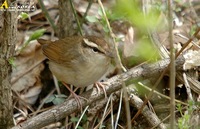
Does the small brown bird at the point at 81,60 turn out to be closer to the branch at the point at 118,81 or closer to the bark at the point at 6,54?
the branch at the point at 118,81

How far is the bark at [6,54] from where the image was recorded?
371 centimetres

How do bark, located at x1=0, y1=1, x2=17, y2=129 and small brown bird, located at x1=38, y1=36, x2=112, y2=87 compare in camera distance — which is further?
small brown bird, located at x1=38, y1=36, x2=112, y2=87

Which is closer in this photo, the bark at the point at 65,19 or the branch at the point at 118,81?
the branch at the point at 118,81

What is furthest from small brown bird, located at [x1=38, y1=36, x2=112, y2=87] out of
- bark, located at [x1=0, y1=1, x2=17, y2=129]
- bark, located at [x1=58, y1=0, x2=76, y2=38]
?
bark, located at [x1=0, y1=1, x2=17, y2=129]

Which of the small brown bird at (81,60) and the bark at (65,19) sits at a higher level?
the bark at (65,19)

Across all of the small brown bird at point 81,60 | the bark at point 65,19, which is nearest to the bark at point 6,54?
the small brown bird at point 81,60

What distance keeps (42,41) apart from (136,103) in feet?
4.21

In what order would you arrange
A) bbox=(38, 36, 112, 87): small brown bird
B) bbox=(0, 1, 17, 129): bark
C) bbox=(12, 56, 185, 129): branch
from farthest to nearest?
bbox=(38, 36, 112, 87): small brown bird
bbox=(12, 56, 185, 129): branch
bbox=(0, 1, 17, 129): bark

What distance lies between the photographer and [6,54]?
382 centimetres

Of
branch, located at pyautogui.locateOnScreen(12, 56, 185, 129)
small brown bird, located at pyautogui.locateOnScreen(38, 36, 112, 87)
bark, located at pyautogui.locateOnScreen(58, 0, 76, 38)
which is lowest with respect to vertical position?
branch, located at pyautogui.locateOnScreen(12, 56, 185, 129)

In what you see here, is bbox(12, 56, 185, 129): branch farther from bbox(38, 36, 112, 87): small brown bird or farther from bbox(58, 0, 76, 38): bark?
bbox(58, 0, 76, 38): bark

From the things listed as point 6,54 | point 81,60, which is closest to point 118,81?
point 81,60

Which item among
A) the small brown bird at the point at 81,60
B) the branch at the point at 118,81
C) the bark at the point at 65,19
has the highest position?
the bark at the point at 65,19

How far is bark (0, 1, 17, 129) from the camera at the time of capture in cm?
371
